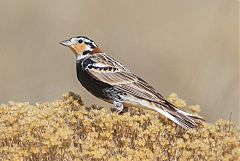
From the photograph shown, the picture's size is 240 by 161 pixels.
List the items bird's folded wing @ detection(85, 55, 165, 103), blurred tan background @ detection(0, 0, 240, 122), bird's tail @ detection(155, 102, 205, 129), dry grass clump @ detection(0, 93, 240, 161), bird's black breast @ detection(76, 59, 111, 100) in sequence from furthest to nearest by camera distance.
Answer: blurred tan background @ detection(0, 0, 240, 122) < bird's black breast @ detection(76, 59, 111, 100) < bird's folded wing @ detection(85, 55, 165, 103) < bird's tail @ detection(155, 102, 205, 129) < dry grass clump @ detection(0, 93, 240, 161)

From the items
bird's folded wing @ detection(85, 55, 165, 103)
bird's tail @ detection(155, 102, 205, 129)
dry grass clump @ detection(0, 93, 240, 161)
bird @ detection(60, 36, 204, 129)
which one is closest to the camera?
dry grass clump @ detection(0, 93, 240, 161)

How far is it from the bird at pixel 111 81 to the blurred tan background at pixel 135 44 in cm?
482

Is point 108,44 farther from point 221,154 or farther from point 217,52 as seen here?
point 221,154

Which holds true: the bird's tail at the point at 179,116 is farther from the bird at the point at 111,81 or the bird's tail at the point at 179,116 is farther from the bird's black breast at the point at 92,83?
the bird's black breast at the point at 92,83

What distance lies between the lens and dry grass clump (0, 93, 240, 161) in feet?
20.6

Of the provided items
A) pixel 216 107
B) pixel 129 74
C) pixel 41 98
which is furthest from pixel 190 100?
pixel 129 74

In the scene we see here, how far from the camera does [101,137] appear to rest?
261 inches

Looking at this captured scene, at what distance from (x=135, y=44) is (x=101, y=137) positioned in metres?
8.46

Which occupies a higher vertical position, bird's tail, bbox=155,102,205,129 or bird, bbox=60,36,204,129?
bird, bbox=60,36,204,129

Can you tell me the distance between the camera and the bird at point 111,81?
810 centimetres

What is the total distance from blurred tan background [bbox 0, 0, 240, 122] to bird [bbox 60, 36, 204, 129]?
482 centimetres

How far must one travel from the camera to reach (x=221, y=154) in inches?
255

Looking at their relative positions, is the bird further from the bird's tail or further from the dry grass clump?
the dry grass clump

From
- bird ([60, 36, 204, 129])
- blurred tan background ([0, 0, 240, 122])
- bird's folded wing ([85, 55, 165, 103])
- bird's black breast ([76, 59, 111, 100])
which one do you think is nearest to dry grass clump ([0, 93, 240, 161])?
bird ([60, 36, 204, 129])
